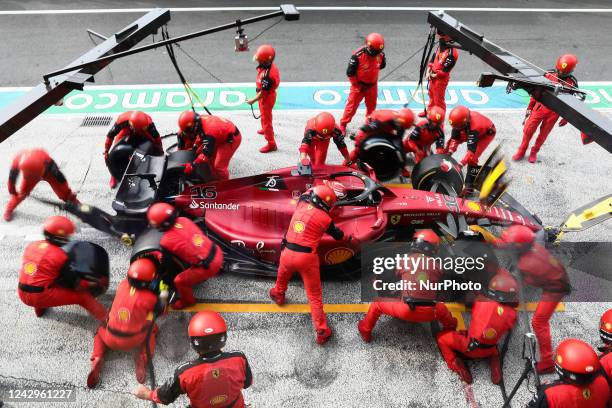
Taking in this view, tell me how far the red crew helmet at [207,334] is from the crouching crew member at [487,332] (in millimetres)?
2596

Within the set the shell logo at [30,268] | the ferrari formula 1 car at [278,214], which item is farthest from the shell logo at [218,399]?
the shell logo at [30,268]

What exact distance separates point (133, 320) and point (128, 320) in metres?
0.05

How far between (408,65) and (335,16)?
3295mm

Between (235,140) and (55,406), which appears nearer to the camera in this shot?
(55,406)

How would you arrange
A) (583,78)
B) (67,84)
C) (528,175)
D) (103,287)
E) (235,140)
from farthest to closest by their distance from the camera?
(583,78) → (528,175) → (235,140) → (103,287) → (67,84)

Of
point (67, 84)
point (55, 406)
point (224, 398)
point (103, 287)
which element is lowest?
point (55, 406)

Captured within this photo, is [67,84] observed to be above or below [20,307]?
above

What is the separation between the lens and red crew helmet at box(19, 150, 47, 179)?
661 centimetres

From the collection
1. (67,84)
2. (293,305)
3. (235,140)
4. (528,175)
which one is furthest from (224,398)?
(528,175)

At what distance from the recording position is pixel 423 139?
783 centimetres

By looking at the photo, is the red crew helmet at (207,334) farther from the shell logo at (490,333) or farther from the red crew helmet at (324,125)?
the red crew helmet at (324,125)

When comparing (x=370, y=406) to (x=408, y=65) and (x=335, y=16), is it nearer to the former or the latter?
(x=408, y=65)

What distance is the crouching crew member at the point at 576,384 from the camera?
414 cm

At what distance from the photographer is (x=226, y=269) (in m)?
6.41
